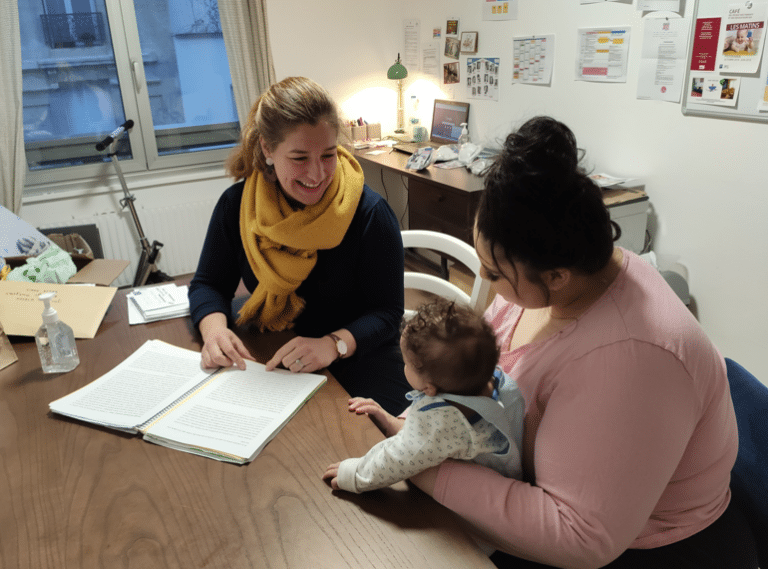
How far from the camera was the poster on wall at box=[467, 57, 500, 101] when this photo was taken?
134 inches

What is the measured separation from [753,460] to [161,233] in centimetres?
340

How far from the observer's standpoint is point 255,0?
3.51 metres

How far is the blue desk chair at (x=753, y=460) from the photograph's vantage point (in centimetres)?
95

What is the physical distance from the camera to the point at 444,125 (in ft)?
12.8

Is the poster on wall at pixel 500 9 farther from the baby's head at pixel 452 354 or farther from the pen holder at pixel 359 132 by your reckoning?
the baby's head at pixel 452 354

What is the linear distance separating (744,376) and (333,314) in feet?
3.21

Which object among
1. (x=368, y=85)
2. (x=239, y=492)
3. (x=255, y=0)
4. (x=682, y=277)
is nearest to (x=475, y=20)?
(x=368, y=85)

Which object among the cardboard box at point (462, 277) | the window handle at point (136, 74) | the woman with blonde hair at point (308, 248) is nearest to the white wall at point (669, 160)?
the window handle at point (136, 74)

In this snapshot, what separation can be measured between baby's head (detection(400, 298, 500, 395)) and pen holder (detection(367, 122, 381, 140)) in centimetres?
343

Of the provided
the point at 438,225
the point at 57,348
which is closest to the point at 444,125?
the point at 438,225

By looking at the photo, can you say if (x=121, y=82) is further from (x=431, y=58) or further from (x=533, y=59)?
(x=533, y=59)

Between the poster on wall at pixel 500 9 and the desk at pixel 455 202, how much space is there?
0.86 metres

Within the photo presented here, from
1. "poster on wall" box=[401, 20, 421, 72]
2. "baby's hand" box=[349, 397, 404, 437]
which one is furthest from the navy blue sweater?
"poster on wall" box=[401, 20, 421, 72]

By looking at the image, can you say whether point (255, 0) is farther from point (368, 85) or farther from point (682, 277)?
point (682, 277)
